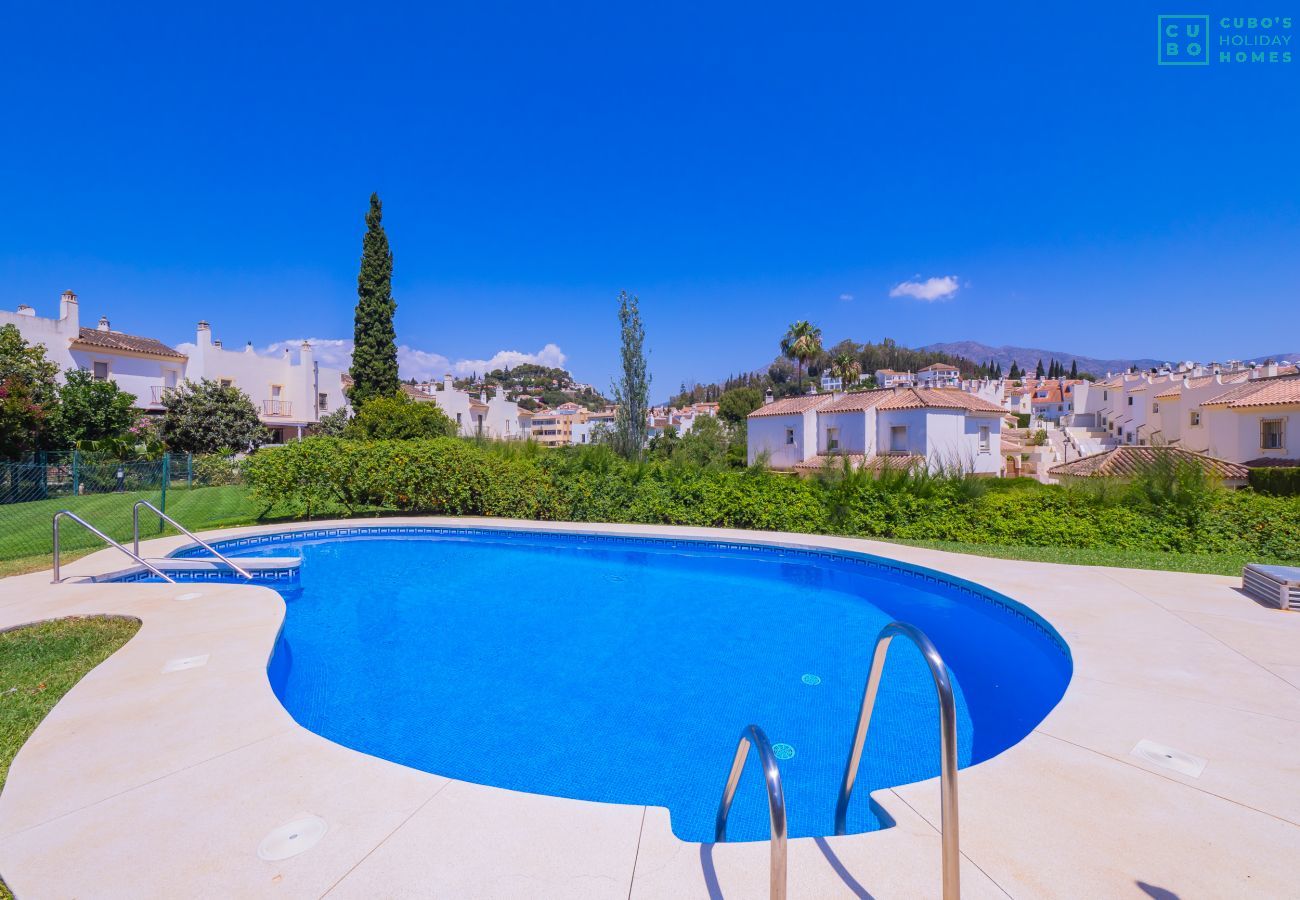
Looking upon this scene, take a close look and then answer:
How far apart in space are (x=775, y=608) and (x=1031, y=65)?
16.9 metres

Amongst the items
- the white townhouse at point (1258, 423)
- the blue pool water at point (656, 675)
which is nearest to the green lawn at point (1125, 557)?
the blue pool water at point (656, 675)

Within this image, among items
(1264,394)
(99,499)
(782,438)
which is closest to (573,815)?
(99,499)

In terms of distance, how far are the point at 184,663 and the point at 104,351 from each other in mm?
36091

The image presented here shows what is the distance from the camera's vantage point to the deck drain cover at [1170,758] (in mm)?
3266

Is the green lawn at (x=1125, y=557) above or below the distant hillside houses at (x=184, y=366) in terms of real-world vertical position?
below

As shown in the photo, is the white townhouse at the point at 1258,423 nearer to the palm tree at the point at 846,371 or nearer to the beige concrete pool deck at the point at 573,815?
the beige concrete pool deck at the point at 573,815

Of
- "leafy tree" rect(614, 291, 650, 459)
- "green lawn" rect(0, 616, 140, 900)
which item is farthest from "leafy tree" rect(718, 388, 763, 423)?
"green lawn" rect(0, 616, 140, 900)

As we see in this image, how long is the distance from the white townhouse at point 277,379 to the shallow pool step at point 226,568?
100 feet

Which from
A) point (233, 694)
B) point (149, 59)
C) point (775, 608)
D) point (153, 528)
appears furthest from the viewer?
point (149, 59)

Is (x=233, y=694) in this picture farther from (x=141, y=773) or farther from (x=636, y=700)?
(x=636, y=700)

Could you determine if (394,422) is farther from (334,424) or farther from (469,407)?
(469,407)

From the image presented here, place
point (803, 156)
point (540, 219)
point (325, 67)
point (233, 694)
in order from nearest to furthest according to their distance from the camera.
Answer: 1. point (233, 694)
2. point (325, 67)
3. point (803, 156)
4. point (540, 219)

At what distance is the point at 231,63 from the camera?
15305 mm

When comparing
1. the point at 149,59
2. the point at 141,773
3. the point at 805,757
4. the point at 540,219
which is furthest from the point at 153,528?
the point at 540,219
